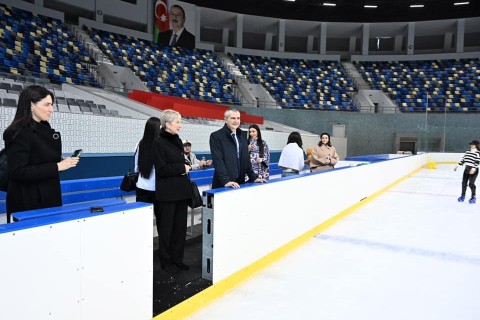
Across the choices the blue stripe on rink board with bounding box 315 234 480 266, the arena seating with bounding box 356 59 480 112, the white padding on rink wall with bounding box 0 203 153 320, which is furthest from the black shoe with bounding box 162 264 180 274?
the arena seating with bounding box 356 59 480 112

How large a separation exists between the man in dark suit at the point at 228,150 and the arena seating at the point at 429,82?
19.5m

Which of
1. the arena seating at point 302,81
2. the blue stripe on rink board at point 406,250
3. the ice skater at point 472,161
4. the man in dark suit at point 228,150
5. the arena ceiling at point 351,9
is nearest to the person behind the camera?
the man in dark suit at point 228,150

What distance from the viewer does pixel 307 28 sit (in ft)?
80.2

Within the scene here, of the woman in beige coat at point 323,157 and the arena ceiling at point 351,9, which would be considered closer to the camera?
the woman in beige coat at point 323,157

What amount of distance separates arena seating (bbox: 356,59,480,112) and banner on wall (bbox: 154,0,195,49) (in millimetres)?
11264

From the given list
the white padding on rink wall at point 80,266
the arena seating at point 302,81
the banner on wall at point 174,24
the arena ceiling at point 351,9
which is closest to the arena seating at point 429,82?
the arena seating at point 302,81

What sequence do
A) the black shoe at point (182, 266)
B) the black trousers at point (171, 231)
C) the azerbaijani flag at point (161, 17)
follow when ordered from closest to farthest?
the black trousers at point (171, 231)
the black shoe at point (182, 266)
the azerbaijani flag at point (161, 17)

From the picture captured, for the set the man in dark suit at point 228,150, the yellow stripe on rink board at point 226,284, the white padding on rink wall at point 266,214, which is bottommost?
the yellow stripe on rink board at point 226,284

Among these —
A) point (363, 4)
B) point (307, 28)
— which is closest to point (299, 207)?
point (363, 4)

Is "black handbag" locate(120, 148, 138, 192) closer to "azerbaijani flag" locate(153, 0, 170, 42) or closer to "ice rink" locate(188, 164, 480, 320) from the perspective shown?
"ice rink" locate(188, 164, 480, 320)

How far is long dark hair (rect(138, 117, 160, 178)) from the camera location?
2.69 m

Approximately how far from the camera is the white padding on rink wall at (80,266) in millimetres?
1417

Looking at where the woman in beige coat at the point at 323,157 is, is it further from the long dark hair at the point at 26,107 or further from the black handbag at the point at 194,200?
the long dark hair at the point at 26,107

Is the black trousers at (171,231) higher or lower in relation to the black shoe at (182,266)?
higher
